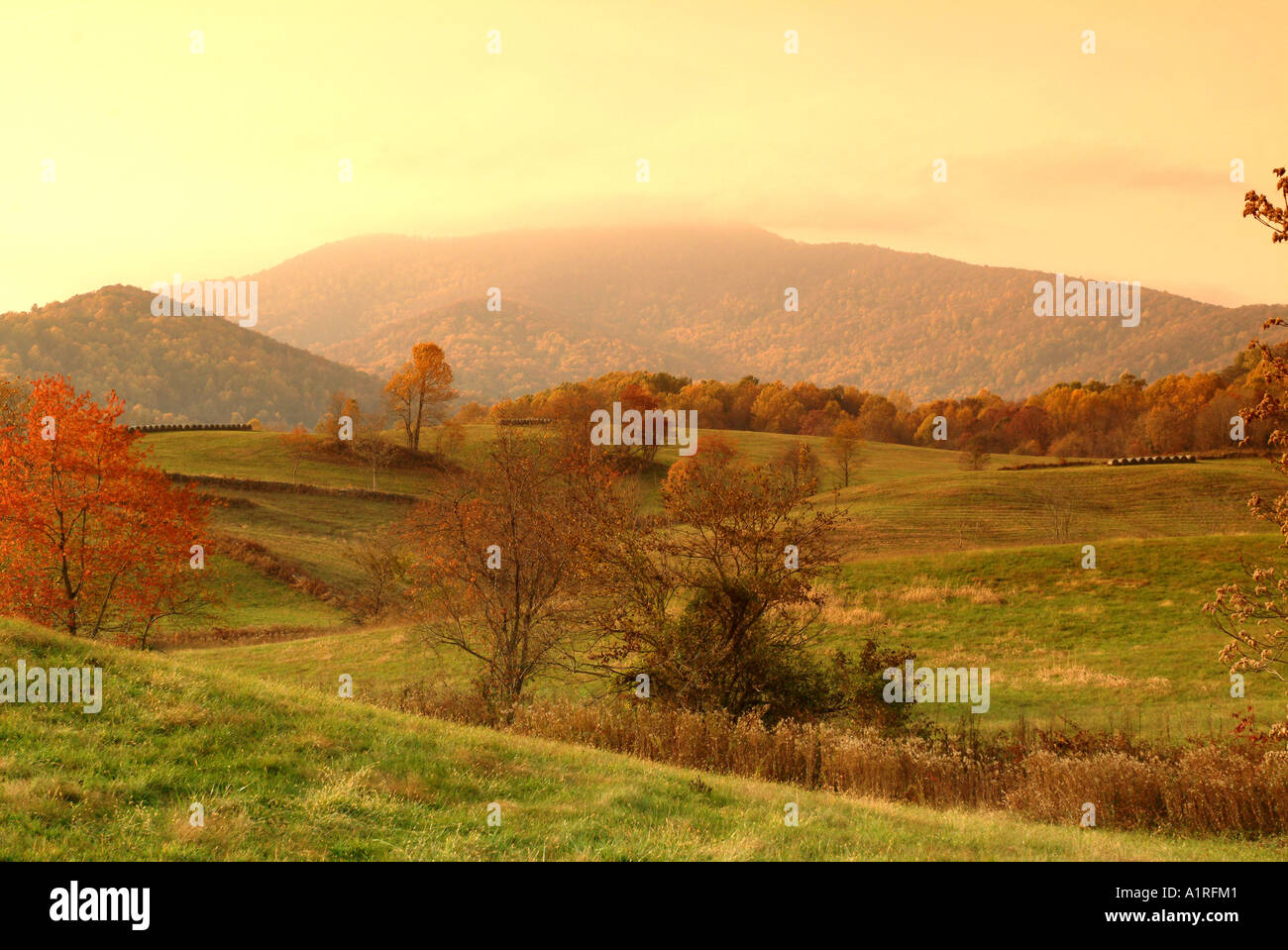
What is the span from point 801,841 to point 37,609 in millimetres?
28273

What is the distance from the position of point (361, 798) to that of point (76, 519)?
2610cm

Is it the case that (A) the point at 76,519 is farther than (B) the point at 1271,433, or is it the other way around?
(A) the point at 76,519

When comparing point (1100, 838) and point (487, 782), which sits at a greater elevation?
point (487, 782)

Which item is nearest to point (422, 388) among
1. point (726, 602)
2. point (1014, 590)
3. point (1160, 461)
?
point (1160, 461)

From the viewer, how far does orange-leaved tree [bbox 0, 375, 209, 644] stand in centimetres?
2825

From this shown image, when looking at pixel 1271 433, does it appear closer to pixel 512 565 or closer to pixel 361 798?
pixel 361 798

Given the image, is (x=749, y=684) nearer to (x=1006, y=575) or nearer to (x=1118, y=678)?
(x=1118, y=678)

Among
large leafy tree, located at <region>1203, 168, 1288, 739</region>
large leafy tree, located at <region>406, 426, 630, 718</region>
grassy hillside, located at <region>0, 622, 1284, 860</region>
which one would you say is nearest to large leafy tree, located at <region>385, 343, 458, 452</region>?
large leafy tree, located at <region>406, 426, 630, 718</region>

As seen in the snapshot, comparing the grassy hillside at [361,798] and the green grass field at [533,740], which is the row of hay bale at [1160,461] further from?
the grassy hillside at [361,798]

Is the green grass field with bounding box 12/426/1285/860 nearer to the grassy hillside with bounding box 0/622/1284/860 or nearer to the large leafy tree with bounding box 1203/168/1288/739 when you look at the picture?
the grassy hillside with bounding box 0/622/1284/860

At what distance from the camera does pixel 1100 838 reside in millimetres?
10891

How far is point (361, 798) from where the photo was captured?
950 centimetres

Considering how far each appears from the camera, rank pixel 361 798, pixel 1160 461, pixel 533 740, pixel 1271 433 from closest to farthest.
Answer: pixel 361 798
pixel 1271 433
pixel 533 740
pixel 1160 461
